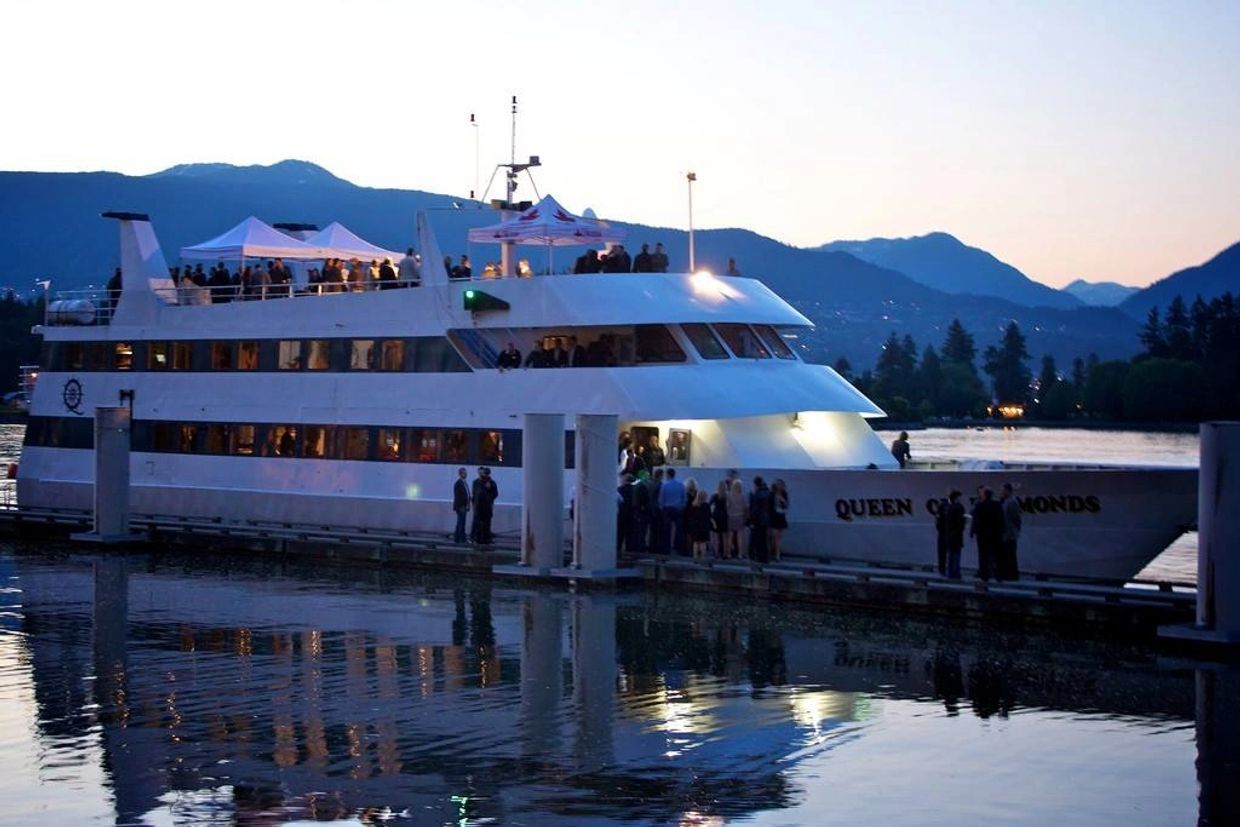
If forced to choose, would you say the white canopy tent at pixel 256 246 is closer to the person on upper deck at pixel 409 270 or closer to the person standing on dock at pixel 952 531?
the person on upper deck at pixel 409 270

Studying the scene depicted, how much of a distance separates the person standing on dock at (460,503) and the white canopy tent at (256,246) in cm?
956

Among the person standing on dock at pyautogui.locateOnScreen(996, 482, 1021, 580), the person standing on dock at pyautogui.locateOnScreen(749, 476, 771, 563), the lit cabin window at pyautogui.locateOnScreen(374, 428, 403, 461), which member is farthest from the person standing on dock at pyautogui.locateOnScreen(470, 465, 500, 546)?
the person standing on dock at pyautogui.locateOnScreen(996, 482, 1021, 580)

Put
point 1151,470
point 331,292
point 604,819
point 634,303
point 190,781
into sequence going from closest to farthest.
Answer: point 604,819, point 190,781, point 1151,470, point 634,303, point 331,292

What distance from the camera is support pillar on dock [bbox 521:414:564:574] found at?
2411 centimetres

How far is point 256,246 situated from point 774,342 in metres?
12.1

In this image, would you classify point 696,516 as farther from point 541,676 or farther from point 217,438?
Result: point 217,438

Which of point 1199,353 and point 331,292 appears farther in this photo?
point 1199,353

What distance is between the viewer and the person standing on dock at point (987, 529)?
70.9 ft

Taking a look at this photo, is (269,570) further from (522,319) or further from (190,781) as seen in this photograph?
(190,781)

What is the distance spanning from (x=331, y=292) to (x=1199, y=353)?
143m

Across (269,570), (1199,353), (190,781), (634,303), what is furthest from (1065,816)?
(1199,353)

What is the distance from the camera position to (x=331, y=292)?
31.5 meters

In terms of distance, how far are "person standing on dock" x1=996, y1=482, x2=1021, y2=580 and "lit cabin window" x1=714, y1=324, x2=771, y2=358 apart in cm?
624

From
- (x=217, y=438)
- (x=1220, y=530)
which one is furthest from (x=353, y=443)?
(x=1220, y=530)
